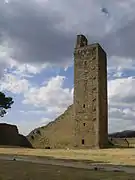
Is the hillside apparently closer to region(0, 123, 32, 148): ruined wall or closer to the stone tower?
region(0, 123, 32, 148): ruined wall

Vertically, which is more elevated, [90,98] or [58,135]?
[90,98]

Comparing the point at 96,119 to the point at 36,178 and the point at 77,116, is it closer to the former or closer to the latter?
the point at 77,116

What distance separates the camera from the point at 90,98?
49438 millimetres

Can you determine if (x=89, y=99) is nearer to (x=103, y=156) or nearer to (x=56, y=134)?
(x=56, y=134)

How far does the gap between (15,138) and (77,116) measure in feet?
41.5

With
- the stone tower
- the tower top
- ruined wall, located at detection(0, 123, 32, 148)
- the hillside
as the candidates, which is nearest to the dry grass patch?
the stone tower

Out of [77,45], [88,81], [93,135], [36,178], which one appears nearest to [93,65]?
[88,81]

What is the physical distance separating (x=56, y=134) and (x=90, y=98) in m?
11.9

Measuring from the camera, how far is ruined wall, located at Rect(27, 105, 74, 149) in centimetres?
5566

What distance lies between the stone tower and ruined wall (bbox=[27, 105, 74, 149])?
4.71 meters

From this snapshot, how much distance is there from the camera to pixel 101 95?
164ft

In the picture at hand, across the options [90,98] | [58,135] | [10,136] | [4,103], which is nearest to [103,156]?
[90,98]

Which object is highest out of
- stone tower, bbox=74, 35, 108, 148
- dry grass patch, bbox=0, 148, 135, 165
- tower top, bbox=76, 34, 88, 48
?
tower top, bbox=76, 34, 88, 48

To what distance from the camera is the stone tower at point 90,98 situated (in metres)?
48.7
